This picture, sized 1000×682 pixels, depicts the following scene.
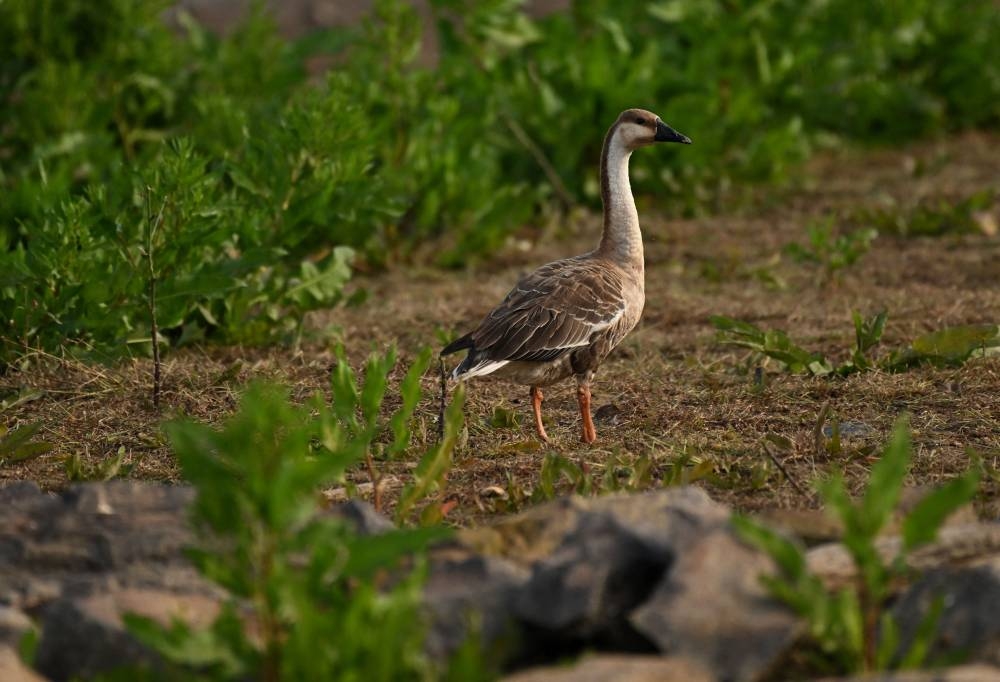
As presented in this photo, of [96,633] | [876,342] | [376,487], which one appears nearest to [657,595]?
[96,633]

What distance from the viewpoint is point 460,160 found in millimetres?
10188

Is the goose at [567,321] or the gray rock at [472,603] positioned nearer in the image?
the gray rock at [472,603]

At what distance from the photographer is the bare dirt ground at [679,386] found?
5633 mm

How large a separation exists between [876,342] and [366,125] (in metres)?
3.12

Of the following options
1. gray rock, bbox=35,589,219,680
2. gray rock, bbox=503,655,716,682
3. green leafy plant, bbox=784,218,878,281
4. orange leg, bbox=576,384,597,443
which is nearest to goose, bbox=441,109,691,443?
orange leg, bbox=576,384,597,443

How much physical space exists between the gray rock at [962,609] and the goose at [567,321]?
98.6 inches

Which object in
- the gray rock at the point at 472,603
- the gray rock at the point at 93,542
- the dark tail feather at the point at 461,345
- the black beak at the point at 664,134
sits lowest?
the dark tail feather at the point at 461,345

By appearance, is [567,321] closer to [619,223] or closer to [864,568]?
[619,223]

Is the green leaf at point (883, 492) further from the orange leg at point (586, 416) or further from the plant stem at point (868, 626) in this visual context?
the orange leg at point (586, 416)

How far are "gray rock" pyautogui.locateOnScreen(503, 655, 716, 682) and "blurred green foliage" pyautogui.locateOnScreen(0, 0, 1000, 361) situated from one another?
3633mm

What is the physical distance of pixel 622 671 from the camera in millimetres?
3311

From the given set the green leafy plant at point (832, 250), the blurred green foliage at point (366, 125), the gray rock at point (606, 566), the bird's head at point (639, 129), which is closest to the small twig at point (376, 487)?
the gray rock at point (606, 566)

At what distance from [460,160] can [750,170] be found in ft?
9.39

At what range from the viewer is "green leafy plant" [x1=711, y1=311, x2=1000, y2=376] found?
6.83m
